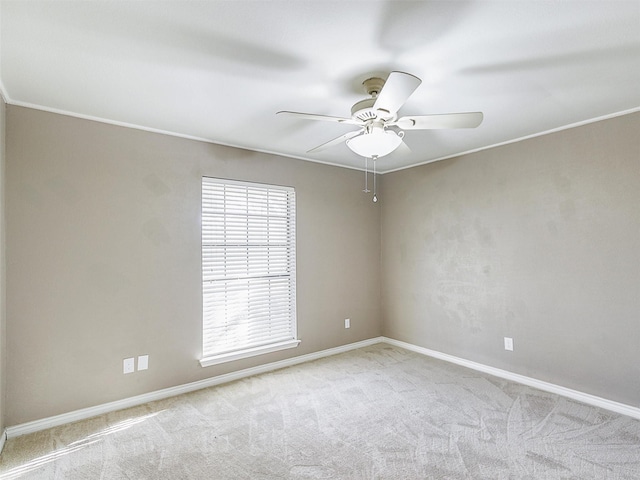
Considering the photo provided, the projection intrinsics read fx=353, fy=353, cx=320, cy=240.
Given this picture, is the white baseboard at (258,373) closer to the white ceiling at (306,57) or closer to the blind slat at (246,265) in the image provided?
the blind slat at (246,265)

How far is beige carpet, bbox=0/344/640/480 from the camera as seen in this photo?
2.16 m

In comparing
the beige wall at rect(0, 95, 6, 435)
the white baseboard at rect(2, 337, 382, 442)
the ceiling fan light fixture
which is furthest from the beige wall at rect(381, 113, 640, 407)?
the beige wall at rect(0, 95, 6, 435)

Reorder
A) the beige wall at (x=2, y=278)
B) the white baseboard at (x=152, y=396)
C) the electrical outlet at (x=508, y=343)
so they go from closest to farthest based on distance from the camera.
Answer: the beige wall at (x=2, y=278) < the white baseboard at (x=152, y=396) < the electrical outlet at (x=508, y=343)

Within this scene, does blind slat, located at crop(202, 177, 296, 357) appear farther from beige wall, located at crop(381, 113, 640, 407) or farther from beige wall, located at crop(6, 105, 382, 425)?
beige wall, located at crop(381, 113, 640, 407)

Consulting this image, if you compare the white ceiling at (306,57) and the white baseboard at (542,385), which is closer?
the white ceiling at (306,57)

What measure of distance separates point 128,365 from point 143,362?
0.12 metres

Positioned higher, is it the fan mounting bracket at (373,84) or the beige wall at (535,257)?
the fan mounting bracket at (373,84)

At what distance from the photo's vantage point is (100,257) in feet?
9.62

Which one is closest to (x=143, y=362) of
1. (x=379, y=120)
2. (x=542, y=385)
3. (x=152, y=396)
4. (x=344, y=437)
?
(x=152, y=396)

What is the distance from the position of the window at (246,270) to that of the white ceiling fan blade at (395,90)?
213 cm

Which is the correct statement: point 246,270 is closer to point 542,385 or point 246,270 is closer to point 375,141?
point 375,141

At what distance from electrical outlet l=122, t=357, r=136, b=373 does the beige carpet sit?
320 mm

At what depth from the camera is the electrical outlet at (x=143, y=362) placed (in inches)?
123

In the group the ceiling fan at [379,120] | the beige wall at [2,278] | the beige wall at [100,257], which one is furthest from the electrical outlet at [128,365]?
the ceiling fan at [379,120]
